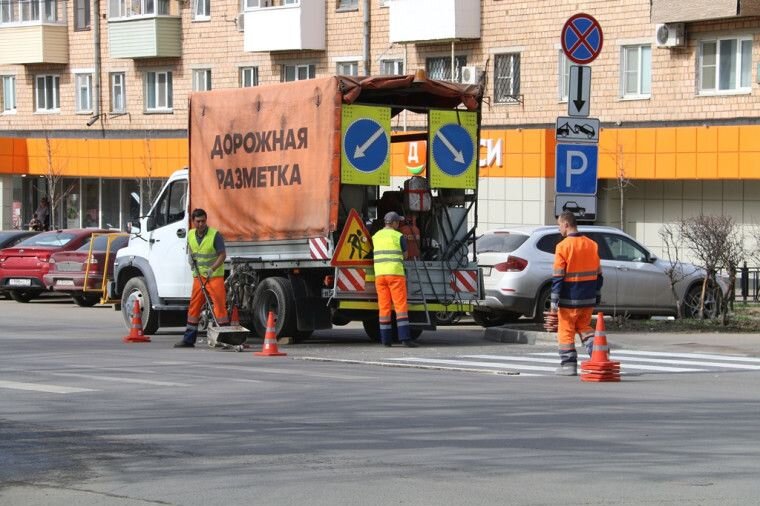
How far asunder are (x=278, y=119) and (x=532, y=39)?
775 inches

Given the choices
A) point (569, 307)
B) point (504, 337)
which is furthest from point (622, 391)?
point (504, 337)

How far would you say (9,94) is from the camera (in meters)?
53.3

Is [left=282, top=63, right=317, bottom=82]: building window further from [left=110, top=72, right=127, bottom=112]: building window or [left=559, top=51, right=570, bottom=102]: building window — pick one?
[left=559, top=51, right=570, bottom=102]: building window

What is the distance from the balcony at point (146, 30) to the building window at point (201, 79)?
0.99 meters

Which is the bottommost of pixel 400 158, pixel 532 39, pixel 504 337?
pixel 504 337

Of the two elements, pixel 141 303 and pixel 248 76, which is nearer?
pixel 141 303

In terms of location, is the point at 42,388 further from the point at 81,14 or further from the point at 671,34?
the point at 81,14

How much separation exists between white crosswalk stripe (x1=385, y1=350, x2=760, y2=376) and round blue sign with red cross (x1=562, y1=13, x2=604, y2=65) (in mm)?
4011

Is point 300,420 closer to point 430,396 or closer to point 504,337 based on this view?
point 430,396

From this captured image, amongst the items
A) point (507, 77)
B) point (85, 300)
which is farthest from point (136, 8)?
point (85, 300)

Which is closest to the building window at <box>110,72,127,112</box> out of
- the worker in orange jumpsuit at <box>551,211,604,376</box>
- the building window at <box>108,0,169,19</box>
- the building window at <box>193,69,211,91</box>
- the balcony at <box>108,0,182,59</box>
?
the balcony at <box>108,0,182,59</box>

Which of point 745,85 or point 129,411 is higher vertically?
point 745,85

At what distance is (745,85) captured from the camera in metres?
35.6

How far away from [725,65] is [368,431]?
2657 centimetres
